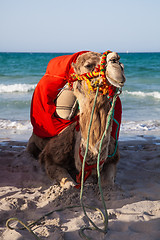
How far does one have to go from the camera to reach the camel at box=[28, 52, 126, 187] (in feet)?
7.30

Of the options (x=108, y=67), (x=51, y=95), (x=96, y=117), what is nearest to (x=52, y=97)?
(x=51, y=95)

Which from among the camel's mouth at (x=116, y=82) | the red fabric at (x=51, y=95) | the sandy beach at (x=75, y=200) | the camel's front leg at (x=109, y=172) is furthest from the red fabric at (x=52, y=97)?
the camel's mouth at (x=116, y=82)

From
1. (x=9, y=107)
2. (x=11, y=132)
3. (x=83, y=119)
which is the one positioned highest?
(x=83, y=119)

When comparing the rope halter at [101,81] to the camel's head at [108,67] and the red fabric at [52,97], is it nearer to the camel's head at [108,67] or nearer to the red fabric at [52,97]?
the camel's head at [108,67]

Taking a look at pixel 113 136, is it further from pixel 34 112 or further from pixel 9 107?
pixel 9 107

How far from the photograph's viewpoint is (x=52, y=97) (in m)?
3.30

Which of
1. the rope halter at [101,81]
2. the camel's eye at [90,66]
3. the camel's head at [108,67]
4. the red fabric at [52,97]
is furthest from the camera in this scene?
the red fabric at [52,97]

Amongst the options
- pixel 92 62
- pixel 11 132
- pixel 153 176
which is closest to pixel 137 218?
pixel 92 62

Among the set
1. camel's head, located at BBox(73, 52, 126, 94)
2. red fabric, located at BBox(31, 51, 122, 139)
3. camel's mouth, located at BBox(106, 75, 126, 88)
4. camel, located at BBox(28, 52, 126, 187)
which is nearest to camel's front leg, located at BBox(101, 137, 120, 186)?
camel, located at BBox(28, 52, 126, 187)

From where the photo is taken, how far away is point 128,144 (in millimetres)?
5531

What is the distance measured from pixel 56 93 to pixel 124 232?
1662 mm

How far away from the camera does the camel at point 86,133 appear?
2.22 metres

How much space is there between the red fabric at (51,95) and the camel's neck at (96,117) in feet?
2.73

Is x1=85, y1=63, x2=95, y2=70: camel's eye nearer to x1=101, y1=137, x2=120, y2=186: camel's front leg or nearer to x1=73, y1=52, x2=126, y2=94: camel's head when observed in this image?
x1=73, y1=52, x2=126, y2=94: camel's head
